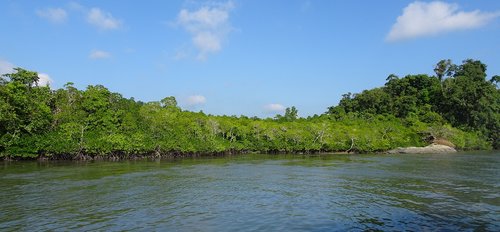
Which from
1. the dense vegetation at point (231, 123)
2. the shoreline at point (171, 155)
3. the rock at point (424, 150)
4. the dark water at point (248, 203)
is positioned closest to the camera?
the dark water at point (248, 203)

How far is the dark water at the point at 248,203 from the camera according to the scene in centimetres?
1370

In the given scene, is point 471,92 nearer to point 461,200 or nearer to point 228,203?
point 461,200

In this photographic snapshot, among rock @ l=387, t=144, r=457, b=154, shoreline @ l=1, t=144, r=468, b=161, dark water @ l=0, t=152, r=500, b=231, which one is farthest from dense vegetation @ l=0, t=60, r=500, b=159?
dark water @ l=0, t=152, r=500, b=231

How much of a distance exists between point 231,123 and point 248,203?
1809 inches

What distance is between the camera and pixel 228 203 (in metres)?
17.8

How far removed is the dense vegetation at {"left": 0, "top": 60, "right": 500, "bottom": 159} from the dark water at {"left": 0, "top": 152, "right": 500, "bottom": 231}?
51.2 ft

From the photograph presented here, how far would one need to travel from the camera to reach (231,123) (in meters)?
63.6

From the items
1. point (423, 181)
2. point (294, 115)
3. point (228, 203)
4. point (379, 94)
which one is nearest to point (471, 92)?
point (379, 94)

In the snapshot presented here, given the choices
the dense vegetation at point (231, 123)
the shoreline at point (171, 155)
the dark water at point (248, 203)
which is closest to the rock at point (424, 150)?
the shoreline at point (171, 155)

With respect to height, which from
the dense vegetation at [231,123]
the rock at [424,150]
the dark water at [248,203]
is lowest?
the dark water at [248,203]

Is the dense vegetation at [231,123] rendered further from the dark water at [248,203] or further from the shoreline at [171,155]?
the dark water at [248,203]

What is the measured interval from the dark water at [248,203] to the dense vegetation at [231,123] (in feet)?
51.2

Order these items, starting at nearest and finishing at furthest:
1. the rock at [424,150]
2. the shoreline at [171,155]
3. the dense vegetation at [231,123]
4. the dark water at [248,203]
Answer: the dark water at [248,203], the dense vegetation at [231,123], the shoreline at [171,155], the rock at [424,150]

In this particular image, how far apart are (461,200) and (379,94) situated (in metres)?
83.3
